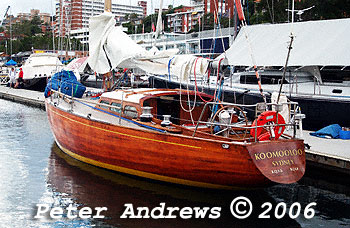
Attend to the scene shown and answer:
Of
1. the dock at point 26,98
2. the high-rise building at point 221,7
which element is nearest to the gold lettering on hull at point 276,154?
the high-rise building at point 221,7

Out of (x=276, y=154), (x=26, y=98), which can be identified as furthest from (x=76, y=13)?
(x=276, y=154)

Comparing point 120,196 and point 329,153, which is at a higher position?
point 329,153

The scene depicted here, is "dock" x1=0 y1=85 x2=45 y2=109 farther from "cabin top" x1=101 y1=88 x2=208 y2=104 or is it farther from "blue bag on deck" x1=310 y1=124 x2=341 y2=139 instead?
"blue bag on deck" x1=310 y1=124 x2=341 y2=139

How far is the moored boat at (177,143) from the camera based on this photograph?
8.40 m

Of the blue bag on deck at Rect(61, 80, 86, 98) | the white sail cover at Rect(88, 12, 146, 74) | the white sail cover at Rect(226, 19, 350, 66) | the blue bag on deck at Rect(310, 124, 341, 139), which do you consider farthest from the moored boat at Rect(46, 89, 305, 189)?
the white sail cover at Rect(226, 19, 350, 66)

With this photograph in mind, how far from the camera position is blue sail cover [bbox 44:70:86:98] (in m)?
14.3

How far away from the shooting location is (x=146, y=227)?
27.2 ft

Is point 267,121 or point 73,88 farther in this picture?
point 73,88

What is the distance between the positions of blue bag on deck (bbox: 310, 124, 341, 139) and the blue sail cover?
26.1 feet

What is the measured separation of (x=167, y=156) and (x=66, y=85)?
6568 millimetres

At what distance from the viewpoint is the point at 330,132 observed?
13.8 metres

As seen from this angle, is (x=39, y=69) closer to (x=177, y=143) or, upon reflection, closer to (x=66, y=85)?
(x=66, y=85)

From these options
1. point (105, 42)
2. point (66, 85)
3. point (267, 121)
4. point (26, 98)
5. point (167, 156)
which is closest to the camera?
point (267, 121)

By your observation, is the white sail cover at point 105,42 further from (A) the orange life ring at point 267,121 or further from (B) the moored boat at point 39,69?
(B) the moored boat at point 39,69
